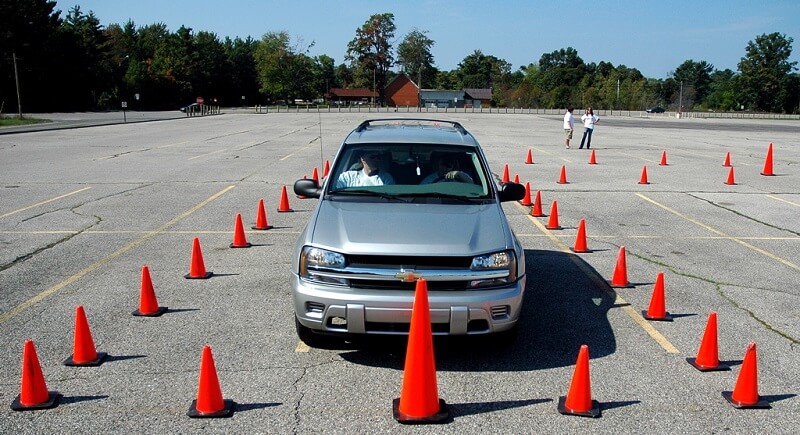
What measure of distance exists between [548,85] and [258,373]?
15972 centimetres

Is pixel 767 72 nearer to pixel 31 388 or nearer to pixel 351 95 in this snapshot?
pixel 351 95

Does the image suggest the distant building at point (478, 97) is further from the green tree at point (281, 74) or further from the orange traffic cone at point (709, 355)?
the orange traffic cone at point (709, 355)

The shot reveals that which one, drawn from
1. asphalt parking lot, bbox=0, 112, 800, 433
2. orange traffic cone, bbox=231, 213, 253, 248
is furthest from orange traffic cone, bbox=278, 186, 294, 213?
orange traffic cone, bbox=231, 213, 253, 248

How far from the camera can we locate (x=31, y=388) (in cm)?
445

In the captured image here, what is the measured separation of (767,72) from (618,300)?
13439 cm

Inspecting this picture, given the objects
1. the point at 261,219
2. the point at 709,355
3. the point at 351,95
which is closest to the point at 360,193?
the point at 709,355

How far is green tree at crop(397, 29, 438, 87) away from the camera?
167 meters

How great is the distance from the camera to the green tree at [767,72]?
122 metres

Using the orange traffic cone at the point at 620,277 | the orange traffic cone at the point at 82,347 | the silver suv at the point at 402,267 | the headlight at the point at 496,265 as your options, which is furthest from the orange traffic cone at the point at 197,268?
the orange traffic cone at the point at 620,277

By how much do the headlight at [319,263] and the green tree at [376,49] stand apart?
152 metres

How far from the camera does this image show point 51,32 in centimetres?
8019

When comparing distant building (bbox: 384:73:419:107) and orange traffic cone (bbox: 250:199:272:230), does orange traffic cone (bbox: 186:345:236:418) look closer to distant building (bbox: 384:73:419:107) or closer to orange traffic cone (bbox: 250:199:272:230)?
orange traffic cone (bbox: 250:199:272:230)

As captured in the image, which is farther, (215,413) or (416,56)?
(416,56)

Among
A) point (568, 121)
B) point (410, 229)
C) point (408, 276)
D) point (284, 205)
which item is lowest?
point (284, 205)
